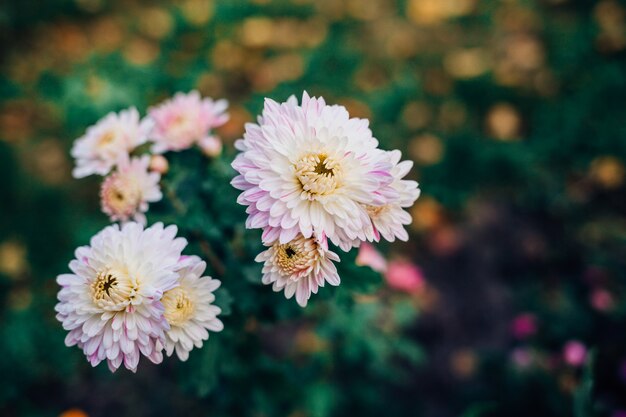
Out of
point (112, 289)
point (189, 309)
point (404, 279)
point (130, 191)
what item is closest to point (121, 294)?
point (112, 289)

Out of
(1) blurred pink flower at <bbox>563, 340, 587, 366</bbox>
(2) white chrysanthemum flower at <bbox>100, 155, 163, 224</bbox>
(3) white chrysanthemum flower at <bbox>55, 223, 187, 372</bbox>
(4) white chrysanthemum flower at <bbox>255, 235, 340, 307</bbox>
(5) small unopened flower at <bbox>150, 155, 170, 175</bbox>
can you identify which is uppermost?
(1) blurred pink flower at <bbox>563, 340, 587, 366</bbox>

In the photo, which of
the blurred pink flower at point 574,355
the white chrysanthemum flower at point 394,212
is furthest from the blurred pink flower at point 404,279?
the white chrysanthemum flower at point 394,212

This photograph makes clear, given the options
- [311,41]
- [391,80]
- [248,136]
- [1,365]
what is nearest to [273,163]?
[248,136]

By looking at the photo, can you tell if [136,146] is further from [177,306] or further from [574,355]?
[574,355]

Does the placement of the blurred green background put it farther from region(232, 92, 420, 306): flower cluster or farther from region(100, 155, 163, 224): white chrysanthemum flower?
region(232, 92, 420, 306): flower cluster

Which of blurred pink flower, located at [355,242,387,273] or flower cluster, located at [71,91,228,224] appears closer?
flower cluster, located at [71,91,228,224]

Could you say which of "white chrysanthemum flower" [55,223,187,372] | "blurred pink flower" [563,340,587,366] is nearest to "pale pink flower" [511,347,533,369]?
"blurred pink flower" [563,340,587,366]
